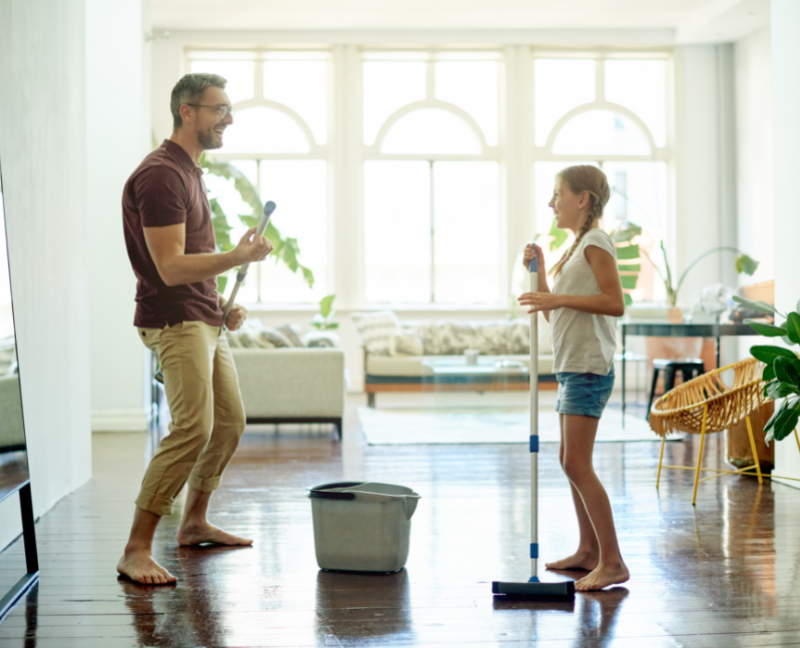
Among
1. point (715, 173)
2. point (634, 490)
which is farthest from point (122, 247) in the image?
point (715, 173)

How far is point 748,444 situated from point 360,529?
254cm

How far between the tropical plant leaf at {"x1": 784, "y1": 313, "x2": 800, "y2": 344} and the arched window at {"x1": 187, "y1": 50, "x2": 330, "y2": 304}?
698cm

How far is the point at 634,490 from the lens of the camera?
407 cm

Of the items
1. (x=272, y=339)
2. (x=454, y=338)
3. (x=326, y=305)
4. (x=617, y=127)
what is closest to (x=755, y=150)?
(x=617, y=127)

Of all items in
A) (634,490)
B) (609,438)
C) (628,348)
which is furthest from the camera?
(628,348)

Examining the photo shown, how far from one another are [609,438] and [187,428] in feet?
12.3

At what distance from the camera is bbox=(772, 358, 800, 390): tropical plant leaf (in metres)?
3.32

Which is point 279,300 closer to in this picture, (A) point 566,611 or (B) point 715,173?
(B) point 715,173

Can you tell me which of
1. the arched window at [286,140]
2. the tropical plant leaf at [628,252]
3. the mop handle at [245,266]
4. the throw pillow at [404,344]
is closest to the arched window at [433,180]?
the arched window at [286,140]

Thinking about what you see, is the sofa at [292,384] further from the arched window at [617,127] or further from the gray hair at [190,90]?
the arched window at [617,127]

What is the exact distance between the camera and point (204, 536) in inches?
121

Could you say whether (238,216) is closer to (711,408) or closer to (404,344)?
(404,344)

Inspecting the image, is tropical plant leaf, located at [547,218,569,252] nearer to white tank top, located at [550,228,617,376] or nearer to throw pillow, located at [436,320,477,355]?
throw pillow, located at [436,320,477,355]

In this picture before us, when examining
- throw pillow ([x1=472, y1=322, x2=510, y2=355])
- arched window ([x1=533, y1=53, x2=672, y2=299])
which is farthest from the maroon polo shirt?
arched window ([x1=533, y1=53, x2=672, y2=299])
